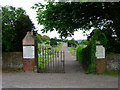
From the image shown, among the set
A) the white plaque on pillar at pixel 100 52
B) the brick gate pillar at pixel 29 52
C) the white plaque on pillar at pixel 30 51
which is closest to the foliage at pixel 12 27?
the brick gate pillar at pixel 29 52

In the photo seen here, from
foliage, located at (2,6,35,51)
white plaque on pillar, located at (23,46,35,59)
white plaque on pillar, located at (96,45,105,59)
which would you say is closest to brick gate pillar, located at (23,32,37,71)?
white plaque on pillar, located at (23,46,35,59)

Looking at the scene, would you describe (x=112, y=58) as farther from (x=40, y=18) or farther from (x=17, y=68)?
(x=17, y=68)

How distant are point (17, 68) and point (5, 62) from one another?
1153 millimetres

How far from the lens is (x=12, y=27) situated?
9336mm

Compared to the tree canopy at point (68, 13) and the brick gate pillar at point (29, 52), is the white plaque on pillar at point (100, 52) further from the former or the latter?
the brick gate pillar at point (29, 52)

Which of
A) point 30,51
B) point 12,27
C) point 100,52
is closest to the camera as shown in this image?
point 100,52

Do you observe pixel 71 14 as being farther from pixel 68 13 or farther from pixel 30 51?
pixel 30 51

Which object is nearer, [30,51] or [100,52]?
[100,52]

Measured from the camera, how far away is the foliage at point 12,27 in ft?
28.9

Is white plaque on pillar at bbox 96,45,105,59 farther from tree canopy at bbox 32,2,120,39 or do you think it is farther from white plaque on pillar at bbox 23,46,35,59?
white plaque on pillar at bbox 23,46,35,59

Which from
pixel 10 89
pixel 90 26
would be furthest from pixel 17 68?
pixel 90 26

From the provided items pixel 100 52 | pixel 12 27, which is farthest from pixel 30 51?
pixel 100 52

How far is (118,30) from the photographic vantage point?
30.8 feet

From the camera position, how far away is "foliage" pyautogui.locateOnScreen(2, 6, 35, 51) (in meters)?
8.80
